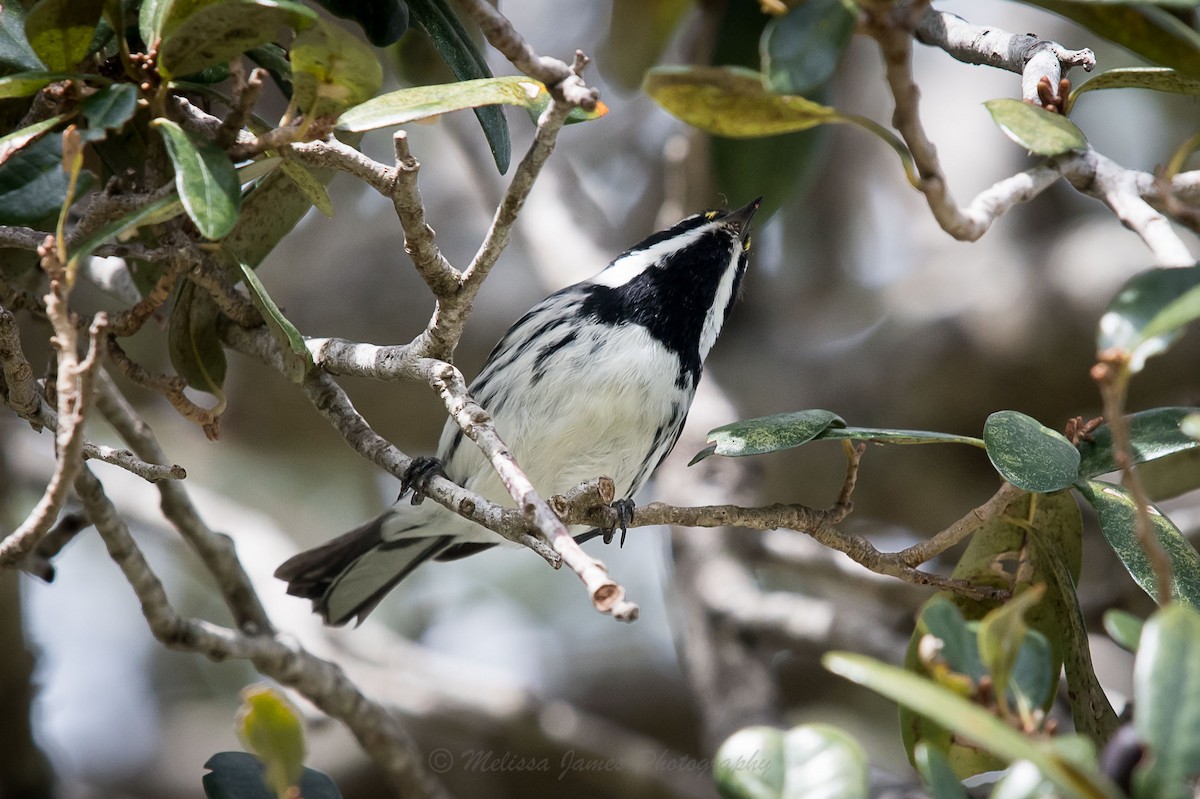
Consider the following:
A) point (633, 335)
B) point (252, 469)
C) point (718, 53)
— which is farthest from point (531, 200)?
point (252, 469)

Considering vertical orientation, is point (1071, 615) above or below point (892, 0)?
below

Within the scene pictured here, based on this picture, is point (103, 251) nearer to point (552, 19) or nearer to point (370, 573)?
point (370, 573)

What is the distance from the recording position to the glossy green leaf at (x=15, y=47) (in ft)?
4.79

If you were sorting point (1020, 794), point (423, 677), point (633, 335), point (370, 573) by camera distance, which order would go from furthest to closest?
point (423, 677), point (370, 573), point (633, 335), point (1020, 794)

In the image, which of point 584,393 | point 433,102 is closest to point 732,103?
point 433,102

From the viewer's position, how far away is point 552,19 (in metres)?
4.56

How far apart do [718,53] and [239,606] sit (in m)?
1.84

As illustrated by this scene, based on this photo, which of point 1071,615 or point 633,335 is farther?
point 633,335

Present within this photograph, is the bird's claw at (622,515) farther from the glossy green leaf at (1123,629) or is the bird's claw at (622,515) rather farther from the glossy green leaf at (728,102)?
the glossy green leaf at (1123,629)

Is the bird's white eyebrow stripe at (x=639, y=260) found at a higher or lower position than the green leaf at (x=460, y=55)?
lower

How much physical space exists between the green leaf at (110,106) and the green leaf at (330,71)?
192mm

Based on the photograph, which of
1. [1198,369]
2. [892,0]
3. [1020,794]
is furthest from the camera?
[1198,369]

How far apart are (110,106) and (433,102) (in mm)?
378

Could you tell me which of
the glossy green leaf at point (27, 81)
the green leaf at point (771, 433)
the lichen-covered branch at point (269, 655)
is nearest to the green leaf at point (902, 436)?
the green leaf at point (771, 433)
